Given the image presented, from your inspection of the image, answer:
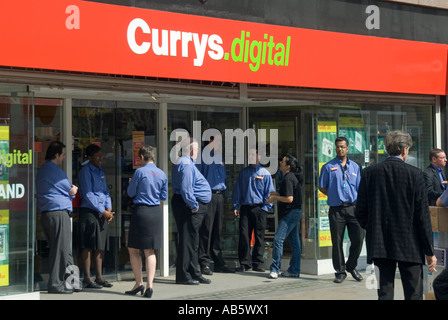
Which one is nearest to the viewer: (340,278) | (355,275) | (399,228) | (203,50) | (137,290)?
(399,228)

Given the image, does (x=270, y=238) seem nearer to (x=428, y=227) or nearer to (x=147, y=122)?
(x=147, y=122)

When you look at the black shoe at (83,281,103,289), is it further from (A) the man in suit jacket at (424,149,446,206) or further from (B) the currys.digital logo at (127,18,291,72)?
(A) the man in suit jacket at (424,149,446,206)

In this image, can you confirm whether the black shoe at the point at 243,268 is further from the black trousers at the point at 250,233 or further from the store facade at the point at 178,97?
the store facade at the point at 178,97

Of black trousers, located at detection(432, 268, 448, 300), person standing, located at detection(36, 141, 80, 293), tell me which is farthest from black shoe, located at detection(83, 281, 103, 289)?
black trousers, located at detection(432, 268, 448, 300)

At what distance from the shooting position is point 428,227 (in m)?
6.71

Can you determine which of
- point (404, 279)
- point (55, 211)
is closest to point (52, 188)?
point (55, 211)

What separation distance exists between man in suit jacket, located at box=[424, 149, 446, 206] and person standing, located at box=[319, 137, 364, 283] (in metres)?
1.01

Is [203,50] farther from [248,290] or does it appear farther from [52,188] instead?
[248,290]

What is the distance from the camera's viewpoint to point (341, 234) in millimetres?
11148

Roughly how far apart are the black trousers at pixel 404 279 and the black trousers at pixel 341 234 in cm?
424

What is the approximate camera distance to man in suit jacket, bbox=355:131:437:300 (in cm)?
668

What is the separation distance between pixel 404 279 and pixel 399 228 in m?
0.44

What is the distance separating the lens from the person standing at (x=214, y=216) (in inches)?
453

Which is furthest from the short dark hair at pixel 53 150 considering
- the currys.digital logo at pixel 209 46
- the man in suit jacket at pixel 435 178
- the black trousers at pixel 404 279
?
the man in suit jacket at pixel 435 178
